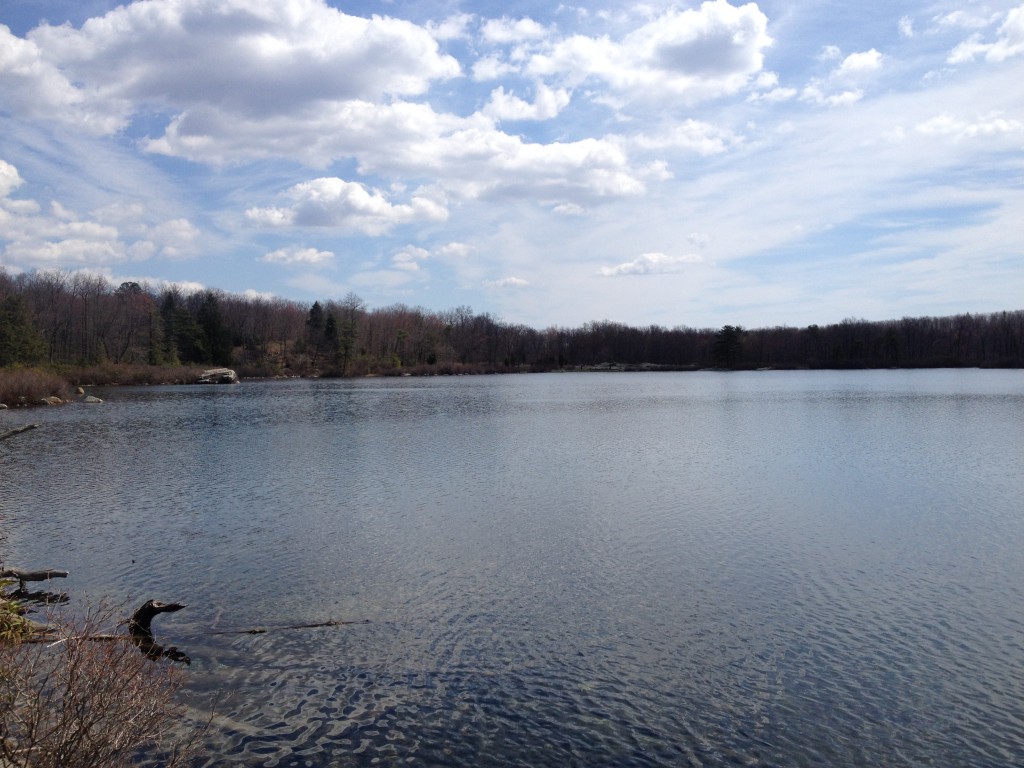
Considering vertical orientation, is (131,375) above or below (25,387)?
above

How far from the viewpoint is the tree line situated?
9381 centimetres

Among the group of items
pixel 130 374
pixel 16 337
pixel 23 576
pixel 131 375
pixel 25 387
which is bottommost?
pixel 23 576

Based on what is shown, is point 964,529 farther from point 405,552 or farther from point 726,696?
point 405,552

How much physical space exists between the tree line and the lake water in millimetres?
63128

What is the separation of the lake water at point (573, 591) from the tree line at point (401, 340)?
63.1m

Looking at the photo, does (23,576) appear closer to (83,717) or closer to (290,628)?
(290,628)

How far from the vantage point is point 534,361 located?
140 metres

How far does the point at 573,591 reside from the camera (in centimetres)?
1183

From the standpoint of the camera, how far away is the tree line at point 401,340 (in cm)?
9381

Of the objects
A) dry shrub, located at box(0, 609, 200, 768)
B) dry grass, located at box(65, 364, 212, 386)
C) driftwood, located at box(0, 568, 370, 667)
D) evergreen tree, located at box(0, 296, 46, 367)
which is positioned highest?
evergreen tree, located at box(0, 296, 46, 367)

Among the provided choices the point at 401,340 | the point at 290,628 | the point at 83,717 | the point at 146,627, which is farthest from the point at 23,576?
the point at 401,340

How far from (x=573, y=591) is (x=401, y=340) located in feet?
387

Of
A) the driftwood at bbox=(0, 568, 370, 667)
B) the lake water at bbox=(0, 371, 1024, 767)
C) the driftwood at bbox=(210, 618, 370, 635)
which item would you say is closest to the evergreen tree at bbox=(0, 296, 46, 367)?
the lake water at bbox=(0, 371, 1024, 767)

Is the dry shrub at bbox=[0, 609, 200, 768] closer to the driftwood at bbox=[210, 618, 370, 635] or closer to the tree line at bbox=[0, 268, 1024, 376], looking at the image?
the driftwood at bbox=[210, 618, 370, 635]
